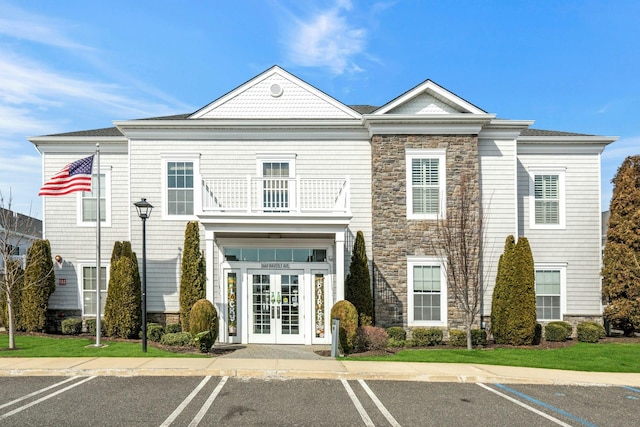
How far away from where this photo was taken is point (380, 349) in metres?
14.4

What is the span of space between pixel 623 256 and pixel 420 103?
28.8 feet

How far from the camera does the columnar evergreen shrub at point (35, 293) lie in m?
16.9

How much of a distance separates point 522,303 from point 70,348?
44.3 ft

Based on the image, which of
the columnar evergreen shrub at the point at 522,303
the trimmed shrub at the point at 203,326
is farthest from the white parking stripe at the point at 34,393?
the columnar evergreen shrub at the point at 522,303

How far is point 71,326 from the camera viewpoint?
1684cm

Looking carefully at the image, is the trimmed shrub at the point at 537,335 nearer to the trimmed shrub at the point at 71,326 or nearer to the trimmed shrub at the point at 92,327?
the trimmed shrub at the point at 92,327

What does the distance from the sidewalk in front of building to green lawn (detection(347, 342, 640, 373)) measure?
651 mm

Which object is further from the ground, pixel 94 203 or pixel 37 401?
pixel 94 203

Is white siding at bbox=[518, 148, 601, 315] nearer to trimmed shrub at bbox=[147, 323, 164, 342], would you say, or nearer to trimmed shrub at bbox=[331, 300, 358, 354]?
trimmed shrub at bbox=[331, 300, 358, 354]

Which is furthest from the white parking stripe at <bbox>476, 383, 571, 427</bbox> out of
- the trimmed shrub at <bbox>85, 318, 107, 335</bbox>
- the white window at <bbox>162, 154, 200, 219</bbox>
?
the trimmed shrub at <bbox>85, 318, 107, 335</bbox>

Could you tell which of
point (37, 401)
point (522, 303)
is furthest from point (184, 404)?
point (522, 303)

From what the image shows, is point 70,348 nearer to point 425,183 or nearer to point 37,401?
point 37,401

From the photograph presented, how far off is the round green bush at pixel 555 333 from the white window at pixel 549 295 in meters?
1.13

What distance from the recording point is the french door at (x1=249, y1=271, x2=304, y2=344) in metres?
16.2
